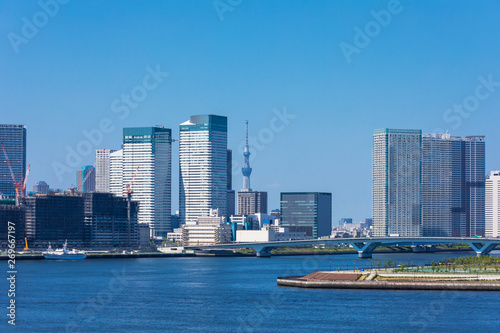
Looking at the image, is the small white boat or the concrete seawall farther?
the small white boat

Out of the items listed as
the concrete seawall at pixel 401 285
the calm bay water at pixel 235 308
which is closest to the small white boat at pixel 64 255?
the calm bay water at pixel 235 308

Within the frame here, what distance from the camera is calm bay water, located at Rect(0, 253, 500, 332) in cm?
7219

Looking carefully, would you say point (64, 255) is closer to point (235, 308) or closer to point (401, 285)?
point (401, 285)

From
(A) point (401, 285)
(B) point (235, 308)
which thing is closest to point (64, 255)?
(A) point (401, 285)

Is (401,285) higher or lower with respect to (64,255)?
higher

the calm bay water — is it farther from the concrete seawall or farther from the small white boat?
the small white boat

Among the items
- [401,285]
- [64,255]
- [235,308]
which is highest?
[401,285]

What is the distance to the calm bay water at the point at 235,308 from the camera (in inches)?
2842

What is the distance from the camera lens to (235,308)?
8456 cm

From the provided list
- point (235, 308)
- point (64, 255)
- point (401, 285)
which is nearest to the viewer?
point (235, 308)

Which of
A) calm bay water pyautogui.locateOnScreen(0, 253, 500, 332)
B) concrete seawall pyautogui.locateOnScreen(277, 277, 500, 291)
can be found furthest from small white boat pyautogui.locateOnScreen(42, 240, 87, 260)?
concrete seawall pyautogui.locateOnScreen(277, 277, 500, 291)

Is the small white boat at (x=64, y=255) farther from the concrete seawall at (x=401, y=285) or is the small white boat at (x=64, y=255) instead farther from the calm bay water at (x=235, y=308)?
the concrete seawall at (x=401, y=285)

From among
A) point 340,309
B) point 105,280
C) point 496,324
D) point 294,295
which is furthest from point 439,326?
point 105,280

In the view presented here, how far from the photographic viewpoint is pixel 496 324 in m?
71.9
